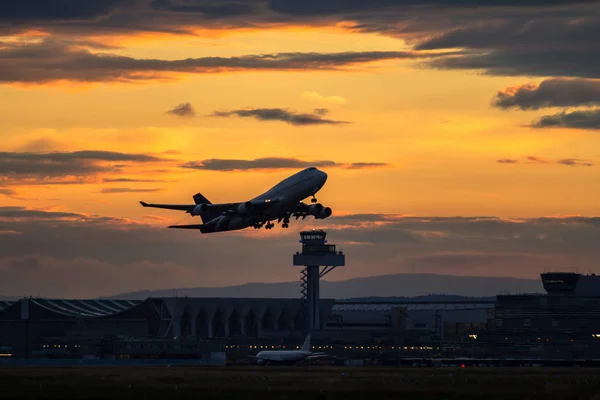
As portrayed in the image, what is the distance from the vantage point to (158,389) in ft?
A: 468

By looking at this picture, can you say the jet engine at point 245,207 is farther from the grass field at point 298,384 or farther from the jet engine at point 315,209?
the grass field at point 298,384

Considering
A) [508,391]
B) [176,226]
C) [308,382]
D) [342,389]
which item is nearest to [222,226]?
[176,226]

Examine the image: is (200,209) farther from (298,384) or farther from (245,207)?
Answer: (298,384)

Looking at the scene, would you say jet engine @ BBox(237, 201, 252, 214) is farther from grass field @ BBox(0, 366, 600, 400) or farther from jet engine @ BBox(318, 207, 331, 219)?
grass field @ BBox(0, 366, 600, 400)

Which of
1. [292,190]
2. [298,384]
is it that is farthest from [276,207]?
[298,384]

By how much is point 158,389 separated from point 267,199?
34.9m

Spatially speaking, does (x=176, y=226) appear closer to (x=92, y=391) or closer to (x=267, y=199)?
(x=267, y=199)

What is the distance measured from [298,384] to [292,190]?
1030 inches

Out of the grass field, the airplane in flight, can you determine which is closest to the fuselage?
the airplane in flight

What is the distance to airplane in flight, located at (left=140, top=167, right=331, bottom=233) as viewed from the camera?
164250 millimetres

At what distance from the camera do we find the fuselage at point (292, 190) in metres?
164

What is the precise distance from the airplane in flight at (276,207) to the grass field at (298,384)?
22193 mm

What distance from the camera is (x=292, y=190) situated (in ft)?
539

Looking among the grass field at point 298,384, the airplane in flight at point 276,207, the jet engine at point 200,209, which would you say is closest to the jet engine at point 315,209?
the airplane in flight at point 276,207
